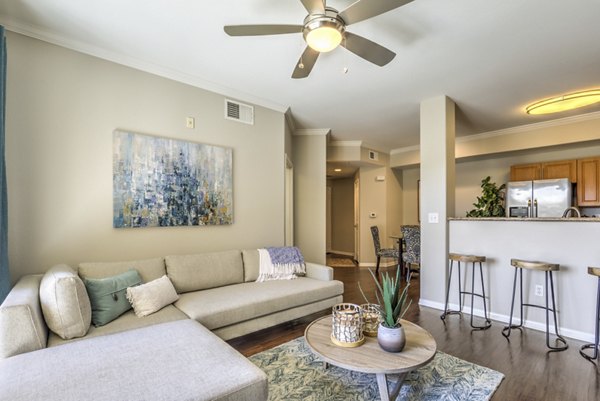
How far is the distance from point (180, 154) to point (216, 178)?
0.48 metres

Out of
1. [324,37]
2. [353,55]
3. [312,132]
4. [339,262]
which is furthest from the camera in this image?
[339,262]

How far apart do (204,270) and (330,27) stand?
239 cm

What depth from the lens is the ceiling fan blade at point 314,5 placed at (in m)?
1.70

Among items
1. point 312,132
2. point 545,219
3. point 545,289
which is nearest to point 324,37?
point 545,219

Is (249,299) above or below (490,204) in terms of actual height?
below

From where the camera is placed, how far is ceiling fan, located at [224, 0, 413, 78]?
1694mm

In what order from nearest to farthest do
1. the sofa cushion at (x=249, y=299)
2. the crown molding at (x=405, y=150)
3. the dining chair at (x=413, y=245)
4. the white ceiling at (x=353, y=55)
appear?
the white ceiling at (x=353, y=55) < the sofa cushion at (x=249, y=299) < the dining chair at (x=413, y=245) < the crown molding at (x=405, y=150)

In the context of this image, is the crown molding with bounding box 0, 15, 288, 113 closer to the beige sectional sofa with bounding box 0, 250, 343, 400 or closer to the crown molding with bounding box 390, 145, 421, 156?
the beige sectional sofa with bounding box 0, 250, 343, 400

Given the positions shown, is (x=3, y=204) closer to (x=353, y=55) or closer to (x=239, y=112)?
(x=239, y=112)

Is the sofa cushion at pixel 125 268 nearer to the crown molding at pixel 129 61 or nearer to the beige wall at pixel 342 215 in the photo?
the crown molding at pixel 129 61


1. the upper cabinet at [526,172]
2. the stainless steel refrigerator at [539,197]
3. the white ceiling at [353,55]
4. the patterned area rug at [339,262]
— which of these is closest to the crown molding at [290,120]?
the white ceiling at [353,55]

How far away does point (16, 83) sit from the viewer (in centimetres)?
231

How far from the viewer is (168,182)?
118 inches

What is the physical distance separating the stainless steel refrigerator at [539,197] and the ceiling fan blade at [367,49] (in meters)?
4.06
